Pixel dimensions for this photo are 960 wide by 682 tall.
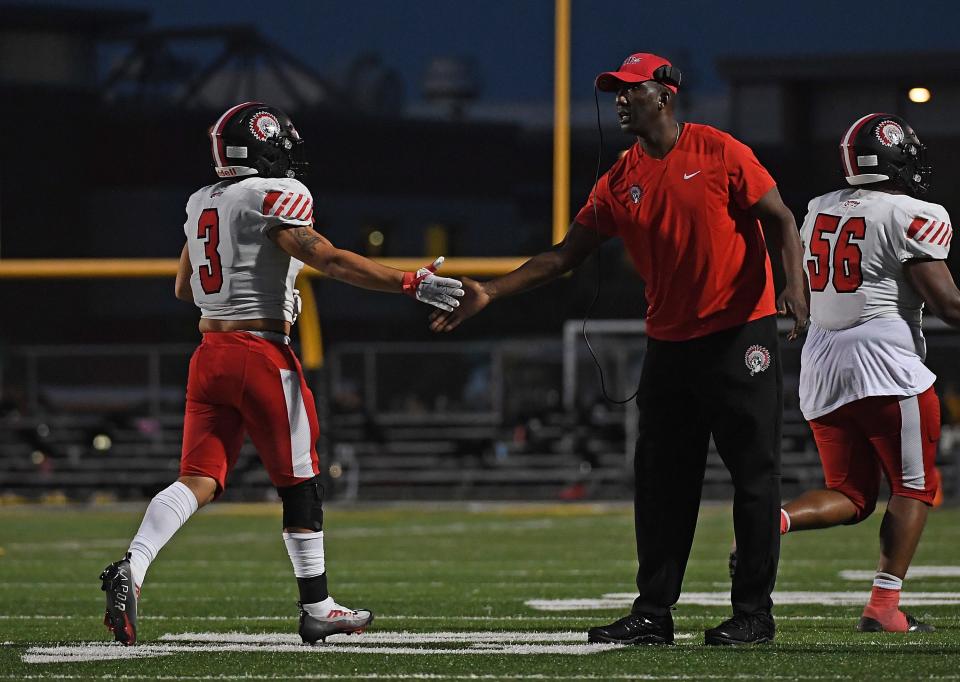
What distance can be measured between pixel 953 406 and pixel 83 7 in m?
8.34

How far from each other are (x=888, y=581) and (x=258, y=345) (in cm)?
193

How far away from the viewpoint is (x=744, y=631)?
4852mm

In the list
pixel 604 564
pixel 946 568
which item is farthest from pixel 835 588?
pixel 604 564

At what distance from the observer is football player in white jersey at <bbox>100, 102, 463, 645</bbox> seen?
502 cm

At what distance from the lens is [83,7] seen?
1574 centimetres

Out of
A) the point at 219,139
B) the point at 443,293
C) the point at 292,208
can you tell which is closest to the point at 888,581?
the point at 443,293

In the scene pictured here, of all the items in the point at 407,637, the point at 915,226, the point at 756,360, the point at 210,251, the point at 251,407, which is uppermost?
the point at 915,226

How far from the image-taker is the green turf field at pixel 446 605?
14.4 ft

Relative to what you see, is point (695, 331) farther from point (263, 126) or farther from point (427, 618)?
point (427, 618)

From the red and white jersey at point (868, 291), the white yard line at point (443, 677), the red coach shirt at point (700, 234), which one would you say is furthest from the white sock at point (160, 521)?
the red and white jersey at point (868, 291)

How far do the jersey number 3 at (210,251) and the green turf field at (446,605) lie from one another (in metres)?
0.97

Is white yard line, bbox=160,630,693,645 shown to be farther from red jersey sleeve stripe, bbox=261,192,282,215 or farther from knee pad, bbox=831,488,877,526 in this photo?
red jersey sleeve stripe, bbox=261,192,282,215

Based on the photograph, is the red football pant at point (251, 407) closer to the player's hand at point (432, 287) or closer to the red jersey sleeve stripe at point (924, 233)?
the player's hand at point (432, 287)

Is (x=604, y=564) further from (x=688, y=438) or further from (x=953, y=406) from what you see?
(x=953, y=406)
